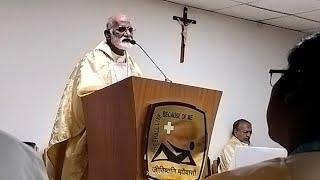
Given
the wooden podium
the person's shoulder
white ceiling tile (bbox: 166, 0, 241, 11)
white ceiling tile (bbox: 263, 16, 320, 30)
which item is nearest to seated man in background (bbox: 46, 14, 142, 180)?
the wooden podium

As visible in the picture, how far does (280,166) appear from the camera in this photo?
1158mm

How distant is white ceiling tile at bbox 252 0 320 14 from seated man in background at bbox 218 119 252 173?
1.20 meters

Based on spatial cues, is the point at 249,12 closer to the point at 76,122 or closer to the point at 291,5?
the point at 291,5

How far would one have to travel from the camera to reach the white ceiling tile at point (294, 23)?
6207 millimetres

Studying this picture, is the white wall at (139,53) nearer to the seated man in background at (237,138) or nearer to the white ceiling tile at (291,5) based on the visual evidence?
the seated man in background at (237,138)

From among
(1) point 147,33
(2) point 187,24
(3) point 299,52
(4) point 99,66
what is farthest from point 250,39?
(3) point 299,52

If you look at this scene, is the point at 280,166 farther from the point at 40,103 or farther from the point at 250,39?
the point at 250,39

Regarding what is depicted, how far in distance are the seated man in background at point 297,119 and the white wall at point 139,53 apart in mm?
3698

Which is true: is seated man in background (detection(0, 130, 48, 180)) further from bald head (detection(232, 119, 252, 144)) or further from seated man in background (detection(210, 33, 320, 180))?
bald head (detection(232, 119, 252, 144))

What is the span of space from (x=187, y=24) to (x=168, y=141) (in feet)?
10.8

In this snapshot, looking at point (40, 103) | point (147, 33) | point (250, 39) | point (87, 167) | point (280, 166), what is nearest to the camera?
point (280, 166)

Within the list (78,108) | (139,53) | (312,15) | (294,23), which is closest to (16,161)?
(78,108)

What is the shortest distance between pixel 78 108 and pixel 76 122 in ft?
0.26

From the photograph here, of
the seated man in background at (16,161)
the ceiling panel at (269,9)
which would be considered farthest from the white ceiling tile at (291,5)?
the seated man in background at (16,161)
